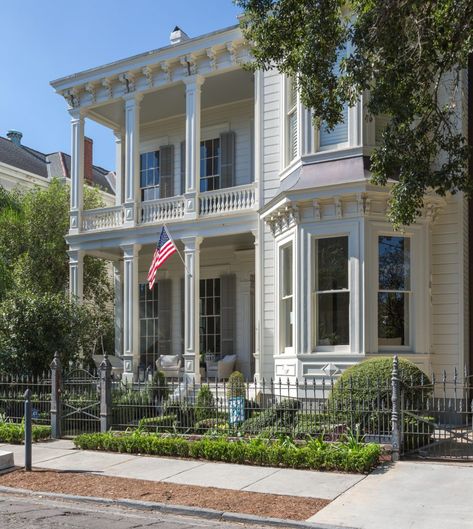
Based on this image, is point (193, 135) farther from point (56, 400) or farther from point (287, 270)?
point (56, 400)

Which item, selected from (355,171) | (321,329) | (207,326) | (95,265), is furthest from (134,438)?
(95,265)

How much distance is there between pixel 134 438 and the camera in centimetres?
1135

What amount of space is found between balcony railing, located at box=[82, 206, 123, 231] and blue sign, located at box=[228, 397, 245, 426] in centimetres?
853

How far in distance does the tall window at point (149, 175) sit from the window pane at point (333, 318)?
8330mm

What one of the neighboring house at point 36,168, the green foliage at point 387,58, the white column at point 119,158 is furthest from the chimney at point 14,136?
the green foliage at point 387,58

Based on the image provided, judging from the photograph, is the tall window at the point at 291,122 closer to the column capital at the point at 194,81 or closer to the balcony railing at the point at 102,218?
the column capital at the point at 194,81

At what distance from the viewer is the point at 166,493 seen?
8586mm

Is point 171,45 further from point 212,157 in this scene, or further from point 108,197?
point 108,197

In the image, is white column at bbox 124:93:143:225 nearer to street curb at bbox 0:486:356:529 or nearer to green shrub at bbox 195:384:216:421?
green shrub at bbox 195:384:216:421

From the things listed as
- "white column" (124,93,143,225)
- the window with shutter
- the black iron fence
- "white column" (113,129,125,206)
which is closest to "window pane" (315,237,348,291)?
the black iron fence

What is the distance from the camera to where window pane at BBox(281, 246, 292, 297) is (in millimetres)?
15289

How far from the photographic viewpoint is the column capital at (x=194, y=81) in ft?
56.5

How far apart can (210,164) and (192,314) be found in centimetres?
501

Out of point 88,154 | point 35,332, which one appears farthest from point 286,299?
point 88,154
